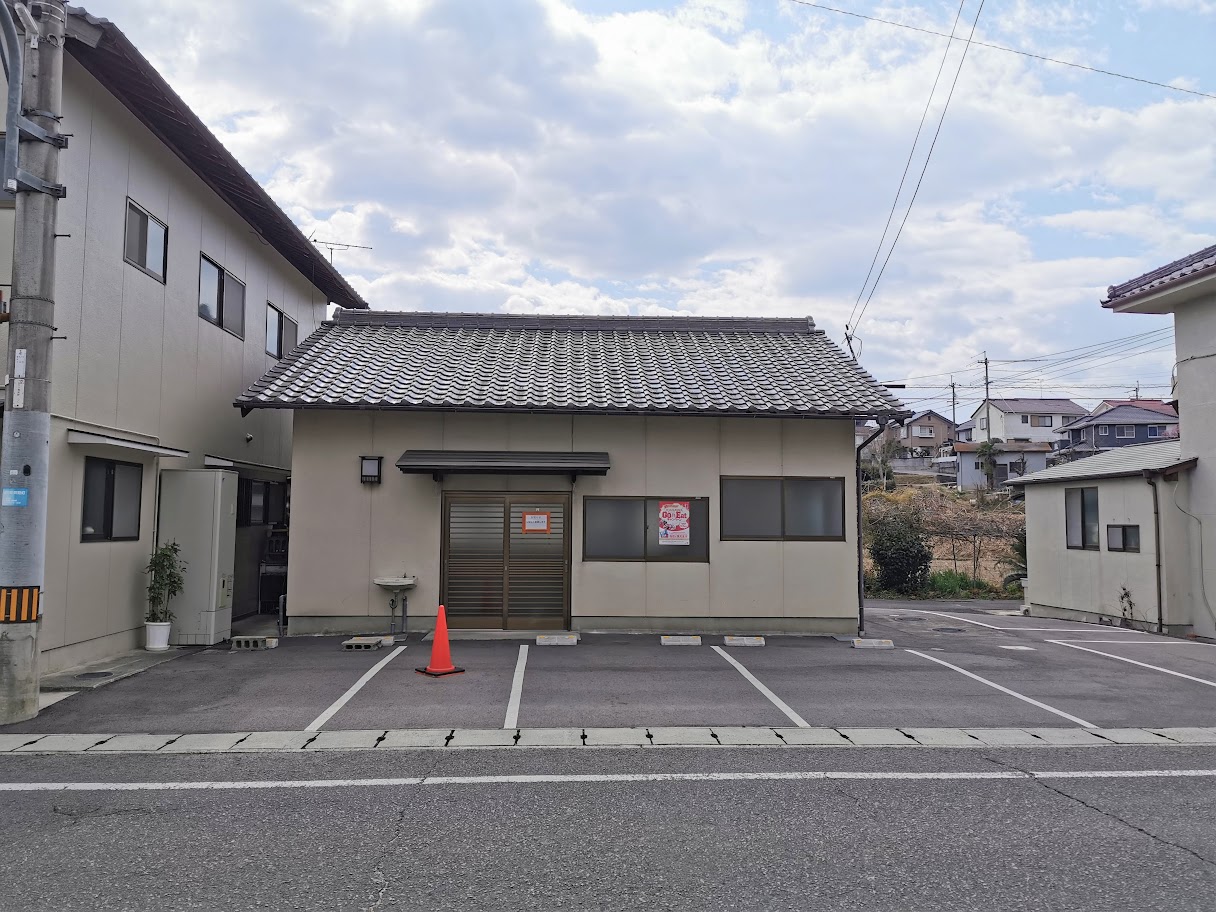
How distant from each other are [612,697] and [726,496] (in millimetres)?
4557

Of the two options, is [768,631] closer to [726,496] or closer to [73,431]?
[726,496]

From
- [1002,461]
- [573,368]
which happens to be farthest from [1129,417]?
[573,368]

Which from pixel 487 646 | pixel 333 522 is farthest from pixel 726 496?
pixel 333 522

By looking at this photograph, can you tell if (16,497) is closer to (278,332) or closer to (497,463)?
(497,463)

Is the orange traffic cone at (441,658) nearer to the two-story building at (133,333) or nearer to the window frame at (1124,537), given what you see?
the two-story building at (133,333)

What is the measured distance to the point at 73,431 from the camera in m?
8.43

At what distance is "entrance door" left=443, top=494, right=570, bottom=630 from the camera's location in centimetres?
1120

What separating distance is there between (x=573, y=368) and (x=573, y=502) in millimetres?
2414

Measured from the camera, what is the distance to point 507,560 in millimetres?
11273

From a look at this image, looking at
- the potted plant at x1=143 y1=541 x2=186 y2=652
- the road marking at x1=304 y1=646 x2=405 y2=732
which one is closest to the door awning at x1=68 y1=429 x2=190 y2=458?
the potted plant at x1=143 y1=541 x2=186 y2=652

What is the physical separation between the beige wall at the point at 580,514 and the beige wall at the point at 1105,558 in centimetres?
626

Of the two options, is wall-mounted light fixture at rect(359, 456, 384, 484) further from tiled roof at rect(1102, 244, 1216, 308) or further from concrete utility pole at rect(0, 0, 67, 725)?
tiled roof at rect(1102, 244, 1216, 308)

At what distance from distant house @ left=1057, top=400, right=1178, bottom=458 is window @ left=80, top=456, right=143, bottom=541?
51752mm

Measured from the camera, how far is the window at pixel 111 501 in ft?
29.1
